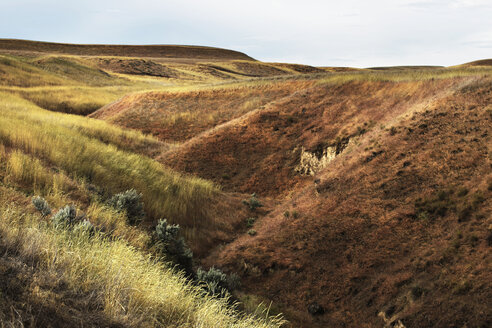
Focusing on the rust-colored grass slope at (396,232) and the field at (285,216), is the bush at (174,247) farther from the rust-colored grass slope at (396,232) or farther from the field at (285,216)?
the rust-colored grass slope at (396,232)

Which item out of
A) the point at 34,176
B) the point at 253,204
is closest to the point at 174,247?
the point at 34,176

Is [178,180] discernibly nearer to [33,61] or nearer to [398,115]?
[398,115]

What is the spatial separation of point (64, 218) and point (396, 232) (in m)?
6.45

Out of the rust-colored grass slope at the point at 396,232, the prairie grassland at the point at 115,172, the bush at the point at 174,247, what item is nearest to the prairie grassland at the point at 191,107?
the prairie grassland at the point at 115,172

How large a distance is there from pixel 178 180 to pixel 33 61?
4608 centimetres

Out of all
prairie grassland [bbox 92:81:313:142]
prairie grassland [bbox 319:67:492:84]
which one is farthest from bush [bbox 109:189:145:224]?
prairie grassland [bbox 92:81:313:142]

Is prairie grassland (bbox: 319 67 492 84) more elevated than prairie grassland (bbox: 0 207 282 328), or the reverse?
prairie grassland (bbox: 319 67 492 84)

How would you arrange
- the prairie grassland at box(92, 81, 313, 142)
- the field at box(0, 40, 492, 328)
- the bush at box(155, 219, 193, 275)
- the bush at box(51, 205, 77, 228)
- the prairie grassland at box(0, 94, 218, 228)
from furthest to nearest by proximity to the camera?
1. the prairie grassland at box(92, 81, 313, 142)
2. the prairie grassland at box(0, 94, 218, 228)
3. the bush at box(155, 219, 193, 275)
4. the bush at box(51, 205, 77, 228)
5. the field at box(0, 40, 492, 328)

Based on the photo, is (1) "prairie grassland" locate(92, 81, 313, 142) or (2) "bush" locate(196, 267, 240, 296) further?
(1) "prairie grassland" locate(92, 81, 313, 142)

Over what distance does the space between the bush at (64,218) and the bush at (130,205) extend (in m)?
2.21

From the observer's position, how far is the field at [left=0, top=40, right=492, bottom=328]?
136 inches

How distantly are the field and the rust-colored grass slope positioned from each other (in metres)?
0.03

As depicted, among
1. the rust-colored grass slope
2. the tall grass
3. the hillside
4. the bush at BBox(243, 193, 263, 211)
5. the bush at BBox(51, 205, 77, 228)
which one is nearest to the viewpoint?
the bush at BBox(51, 205, 77, 228)

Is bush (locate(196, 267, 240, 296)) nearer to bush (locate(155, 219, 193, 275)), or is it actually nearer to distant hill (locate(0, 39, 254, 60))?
bush (locate(155, 219, 193, 275))
